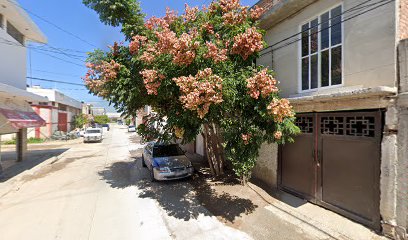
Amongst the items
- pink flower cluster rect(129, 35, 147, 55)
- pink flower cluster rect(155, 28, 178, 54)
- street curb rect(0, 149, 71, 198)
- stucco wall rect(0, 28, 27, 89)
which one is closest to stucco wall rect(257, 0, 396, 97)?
pink flower cluster rect(155, 28, 178, 54)

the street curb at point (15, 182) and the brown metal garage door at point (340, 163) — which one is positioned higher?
the brown metal garage door at point (340, 163)

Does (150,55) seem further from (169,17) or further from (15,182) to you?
(15,182)

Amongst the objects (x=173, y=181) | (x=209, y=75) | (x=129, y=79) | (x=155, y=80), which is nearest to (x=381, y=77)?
(x=209, y=75)

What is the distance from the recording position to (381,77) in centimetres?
447

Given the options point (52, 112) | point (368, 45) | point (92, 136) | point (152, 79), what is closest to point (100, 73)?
point (152, 79)

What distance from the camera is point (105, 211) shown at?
5781mm

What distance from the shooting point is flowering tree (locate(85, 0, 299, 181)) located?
436 centimetres

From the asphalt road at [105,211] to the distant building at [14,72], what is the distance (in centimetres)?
329

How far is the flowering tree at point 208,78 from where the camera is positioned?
14.3 ft

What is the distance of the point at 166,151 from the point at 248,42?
618 centimetres

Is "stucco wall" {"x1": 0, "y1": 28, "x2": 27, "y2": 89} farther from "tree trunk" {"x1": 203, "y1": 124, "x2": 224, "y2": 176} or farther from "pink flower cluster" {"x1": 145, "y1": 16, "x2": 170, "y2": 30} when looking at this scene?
"tree trunk" {"x1": 203, "y1": 124, "x2": 224, "y2": 176}

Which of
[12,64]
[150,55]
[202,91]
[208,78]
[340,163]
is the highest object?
[12,64]

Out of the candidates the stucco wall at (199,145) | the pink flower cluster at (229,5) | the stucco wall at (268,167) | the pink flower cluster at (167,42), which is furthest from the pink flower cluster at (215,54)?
the stucco wall at (199,145)

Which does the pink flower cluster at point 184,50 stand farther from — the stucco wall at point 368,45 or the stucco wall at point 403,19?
the stucco wall at point 403,19
